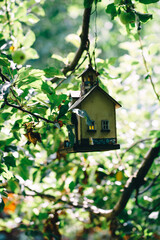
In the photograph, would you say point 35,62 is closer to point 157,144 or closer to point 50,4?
point 50,4

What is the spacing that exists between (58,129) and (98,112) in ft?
1.13

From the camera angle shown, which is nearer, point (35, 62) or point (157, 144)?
point (157, 144)

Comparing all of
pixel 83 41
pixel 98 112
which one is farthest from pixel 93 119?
pixel 83 41

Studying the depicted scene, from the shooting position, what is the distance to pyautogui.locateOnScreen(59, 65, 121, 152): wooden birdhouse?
3.13 feet

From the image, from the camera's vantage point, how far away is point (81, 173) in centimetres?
161

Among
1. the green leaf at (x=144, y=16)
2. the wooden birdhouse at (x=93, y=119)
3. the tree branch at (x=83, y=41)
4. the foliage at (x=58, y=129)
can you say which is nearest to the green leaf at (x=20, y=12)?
the foliage at (x=58, y=129)

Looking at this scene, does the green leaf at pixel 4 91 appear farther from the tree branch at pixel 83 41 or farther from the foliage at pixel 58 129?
the tree branch at pixel 83 41

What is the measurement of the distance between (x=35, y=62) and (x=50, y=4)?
1258mm

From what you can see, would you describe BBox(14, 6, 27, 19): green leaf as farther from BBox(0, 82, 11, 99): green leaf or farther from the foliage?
BBox(0, 82, 11, 99): green leaf

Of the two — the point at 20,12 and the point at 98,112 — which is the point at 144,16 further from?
the point at 20,12

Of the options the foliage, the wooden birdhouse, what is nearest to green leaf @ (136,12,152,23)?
the foliage

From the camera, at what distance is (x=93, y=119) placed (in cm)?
99

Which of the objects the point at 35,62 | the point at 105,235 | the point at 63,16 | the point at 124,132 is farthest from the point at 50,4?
the point at 105,235

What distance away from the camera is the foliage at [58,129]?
87 centimetres
